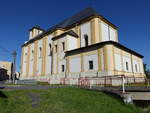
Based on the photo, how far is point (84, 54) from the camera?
83.7 feet

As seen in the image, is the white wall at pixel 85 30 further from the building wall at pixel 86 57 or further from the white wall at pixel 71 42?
the white wall at pixel 71 42

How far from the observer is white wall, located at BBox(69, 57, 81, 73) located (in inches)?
1021

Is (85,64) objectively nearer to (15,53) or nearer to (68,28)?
(68,28)

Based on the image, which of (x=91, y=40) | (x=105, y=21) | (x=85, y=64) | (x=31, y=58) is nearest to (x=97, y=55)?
(x=85, y=64)

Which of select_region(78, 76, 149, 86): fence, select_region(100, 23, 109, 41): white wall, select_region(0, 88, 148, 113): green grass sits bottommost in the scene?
select_region(0, 88, 148, 113): green grass

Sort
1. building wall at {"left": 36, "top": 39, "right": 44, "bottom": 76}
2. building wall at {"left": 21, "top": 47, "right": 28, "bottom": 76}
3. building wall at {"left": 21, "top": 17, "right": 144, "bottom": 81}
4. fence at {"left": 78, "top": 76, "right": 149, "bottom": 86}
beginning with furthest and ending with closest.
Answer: building wall at {"left": 21, "top": 47, "right": 28, "bottom": 76}
building wall at {"left": 36, "top": 39, "right": 44, "bottom": 76}
building wall at {"left": 21, "top": 17, "right": 144, "bottom": 81}
fence at {"left": 78, "top": 76, "right": 149, "bottom": 86}

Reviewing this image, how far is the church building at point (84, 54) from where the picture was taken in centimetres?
2273

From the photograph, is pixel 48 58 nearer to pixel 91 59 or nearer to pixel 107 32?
pixel 91 59

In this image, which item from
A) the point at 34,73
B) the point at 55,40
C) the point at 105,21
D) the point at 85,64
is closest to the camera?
the point at 85,64

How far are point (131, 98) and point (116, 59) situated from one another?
12951 mm

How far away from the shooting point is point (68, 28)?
33250 mm

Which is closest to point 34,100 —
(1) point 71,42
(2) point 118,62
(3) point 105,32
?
(2) point 118,62

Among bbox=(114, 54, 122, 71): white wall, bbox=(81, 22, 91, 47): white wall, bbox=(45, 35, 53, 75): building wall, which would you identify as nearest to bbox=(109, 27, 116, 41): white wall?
bbox=(81, 22, 91, 47): white wall

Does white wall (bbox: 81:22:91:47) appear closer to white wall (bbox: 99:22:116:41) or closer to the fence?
white wall (bbox: 99:22:116:41)
